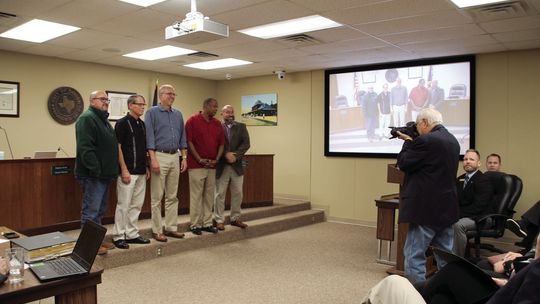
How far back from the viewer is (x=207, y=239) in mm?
5211

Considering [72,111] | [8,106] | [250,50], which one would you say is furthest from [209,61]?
[8,106]

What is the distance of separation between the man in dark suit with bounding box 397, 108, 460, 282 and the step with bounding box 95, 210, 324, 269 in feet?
8.57

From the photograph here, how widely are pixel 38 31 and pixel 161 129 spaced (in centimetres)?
194

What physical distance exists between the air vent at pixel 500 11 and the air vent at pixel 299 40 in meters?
1.74

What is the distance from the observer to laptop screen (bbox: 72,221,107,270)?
190 centimetres

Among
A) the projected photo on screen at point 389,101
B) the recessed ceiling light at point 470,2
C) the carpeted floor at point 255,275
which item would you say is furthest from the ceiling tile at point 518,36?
the carpeted floor at point 255,275

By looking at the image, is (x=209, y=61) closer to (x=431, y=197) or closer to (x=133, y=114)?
(x=133, y=114)

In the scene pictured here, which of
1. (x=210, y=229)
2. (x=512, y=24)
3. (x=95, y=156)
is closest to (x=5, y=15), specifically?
(x=95, y=156)

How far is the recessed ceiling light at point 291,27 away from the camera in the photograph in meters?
4.42

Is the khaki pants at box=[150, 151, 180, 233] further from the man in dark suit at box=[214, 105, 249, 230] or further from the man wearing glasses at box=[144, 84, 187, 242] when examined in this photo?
the man in dark suit at box=[214, 105, 249, 230]

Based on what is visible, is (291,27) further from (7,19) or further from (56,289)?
(56,289)

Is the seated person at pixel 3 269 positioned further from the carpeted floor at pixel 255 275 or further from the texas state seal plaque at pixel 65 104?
the texas state seal plaque at pixel 65 104

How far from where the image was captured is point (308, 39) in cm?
512

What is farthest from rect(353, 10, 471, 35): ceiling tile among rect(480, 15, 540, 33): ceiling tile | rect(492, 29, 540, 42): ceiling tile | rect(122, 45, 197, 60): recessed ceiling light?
rect(122, 45, 197, 60): recessed ceiling light
